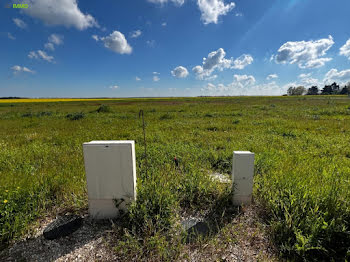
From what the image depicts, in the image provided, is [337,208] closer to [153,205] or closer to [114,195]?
[153,205]

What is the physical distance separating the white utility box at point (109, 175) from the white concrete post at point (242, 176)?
1407 millimetres

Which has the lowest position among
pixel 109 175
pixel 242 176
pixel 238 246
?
pixel 238 246

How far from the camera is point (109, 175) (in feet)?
6.64

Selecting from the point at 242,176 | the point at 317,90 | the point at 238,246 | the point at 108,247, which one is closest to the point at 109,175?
the point at 108,247

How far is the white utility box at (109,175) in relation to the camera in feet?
6.47

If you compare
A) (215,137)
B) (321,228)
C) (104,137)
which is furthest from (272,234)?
(104,137)

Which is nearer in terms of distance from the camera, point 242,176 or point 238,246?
point 238,246

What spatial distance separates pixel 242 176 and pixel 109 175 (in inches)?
70.3

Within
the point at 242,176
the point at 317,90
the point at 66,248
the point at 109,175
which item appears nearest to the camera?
the point at 66,248

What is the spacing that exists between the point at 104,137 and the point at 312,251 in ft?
22.4

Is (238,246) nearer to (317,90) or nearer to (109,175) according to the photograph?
(109,175)

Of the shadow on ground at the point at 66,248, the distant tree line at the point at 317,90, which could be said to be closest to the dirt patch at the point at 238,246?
the shadow on ground at the point at 66,248

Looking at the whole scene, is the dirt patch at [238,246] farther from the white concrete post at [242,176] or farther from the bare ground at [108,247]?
the white concrete post at [242,176]

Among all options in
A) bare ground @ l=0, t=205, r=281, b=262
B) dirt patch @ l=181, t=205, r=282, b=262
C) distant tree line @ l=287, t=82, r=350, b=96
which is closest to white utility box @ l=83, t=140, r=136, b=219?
bare ground @ l=0, t=205, r=281, b=262
